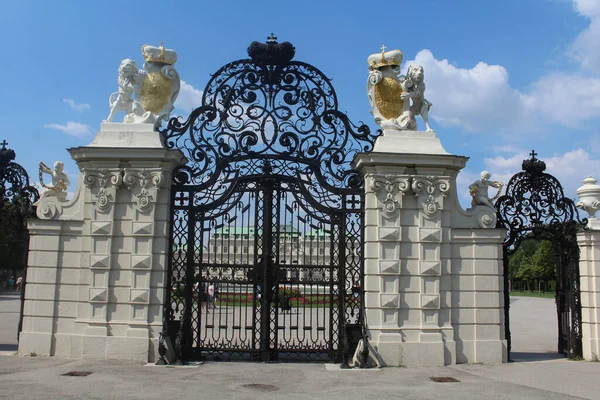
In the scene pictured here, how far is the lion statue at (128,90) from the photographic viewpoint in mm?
12594

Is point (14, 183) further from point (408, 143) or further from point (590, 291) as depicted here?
point (590, 291)

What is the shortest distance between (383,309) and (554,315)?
1744 centimetres

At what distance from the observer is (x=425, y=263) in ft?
39.9

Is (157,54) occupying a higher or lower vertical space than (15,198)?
higher

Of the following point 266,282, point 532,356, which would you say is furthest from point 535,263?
point 266,282

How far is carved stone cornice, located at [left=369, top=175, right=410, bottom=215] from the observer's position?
40.1 feet

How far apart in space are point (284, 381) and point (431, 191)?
4.85 m

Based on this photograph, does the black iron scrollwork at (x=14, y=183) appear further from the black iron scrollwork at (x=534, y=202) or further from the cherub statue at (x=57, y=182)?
the black iron scrollwork at (x=534, y=202)

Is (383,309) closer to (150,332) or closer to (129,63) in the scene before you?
(150,332)

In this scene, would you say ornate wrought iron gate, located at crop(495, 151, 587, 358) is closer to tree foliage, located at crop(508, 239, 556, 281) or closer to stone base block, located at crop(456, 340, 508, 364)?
stone base block, located at crop(456, 340, 508, 364)

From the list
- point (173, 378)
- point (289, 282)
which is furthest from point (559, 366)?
point (173, 378)

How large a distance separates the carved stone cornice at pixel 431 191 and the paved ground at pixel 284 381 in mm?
3159

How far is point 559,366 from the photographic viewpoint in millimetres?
12203

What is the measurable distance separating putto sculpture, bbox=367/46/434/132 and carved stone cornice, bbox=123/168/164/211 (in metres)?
4.76
